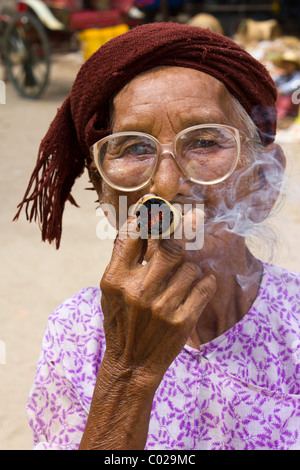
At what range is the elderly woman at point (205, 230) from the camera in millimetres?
1615

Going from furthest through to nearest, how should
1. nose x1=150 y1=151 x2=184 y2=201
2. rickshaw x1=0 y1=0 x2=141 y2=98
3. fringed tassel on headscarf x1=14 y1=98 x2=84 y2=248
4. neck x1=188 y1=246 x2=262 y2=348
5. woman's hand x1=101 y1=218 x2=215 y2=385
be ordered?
rickshaw x1=0 y1=0 x2=141 y2=98, fringed tassel on headscarf x1=14 y1=98 x2=84 y2=248, neck x1=188 y1=246 x2=262 y2=348, nose x1=150 y1=151 x2=184 y2=201, woman's hand x1=101 y1=218 x2=215 y2=385

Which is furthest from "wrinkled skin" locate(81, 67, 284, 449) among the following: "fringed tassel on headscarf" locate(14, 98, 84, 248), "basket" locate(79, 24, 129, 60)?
"basket" locate(79, 24, 129, 60)

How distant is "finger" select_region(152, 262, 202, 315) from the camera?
4.27ft

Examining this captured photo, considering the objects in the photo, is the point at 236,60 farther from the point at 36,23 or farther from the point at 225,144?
the point at 36,23

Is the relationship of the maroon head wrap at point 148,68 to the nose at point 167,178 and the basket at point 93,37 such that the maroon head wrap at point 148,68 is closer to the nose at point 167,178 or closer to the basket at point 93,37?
the nose at point 167,178

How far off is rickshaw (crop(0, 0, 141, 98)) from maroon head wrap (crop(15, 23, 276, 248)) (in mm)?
8398

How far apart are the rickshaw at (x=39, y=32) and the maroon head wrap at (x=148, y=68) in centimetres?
840

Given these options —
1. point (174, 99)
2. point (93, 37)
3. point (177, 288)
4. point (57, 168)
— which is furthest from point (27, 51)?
point (177, 288)

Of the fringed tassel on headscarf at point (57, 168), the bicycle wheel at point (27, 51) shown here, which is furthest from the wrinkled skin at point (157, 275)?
the bicycle wheel at point (27, 51)

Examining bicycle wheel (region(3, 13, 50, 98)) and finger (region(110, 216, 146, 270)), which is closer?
finger (region(110, 216, 146, 270))

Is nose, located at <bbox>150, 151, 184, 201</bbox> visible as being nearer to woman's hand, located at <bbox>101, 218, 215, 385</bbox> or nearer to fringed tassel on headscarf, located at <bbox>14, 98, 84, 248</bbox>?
woman's hand, located at <bbox>101, 218, 215, 385</bbox>

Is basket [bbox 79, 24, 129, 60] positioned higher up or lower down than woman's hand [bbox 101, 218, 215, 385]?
higher up

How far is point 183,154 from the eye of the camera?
1614 mm

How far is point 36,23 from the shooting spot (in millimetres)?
9547
